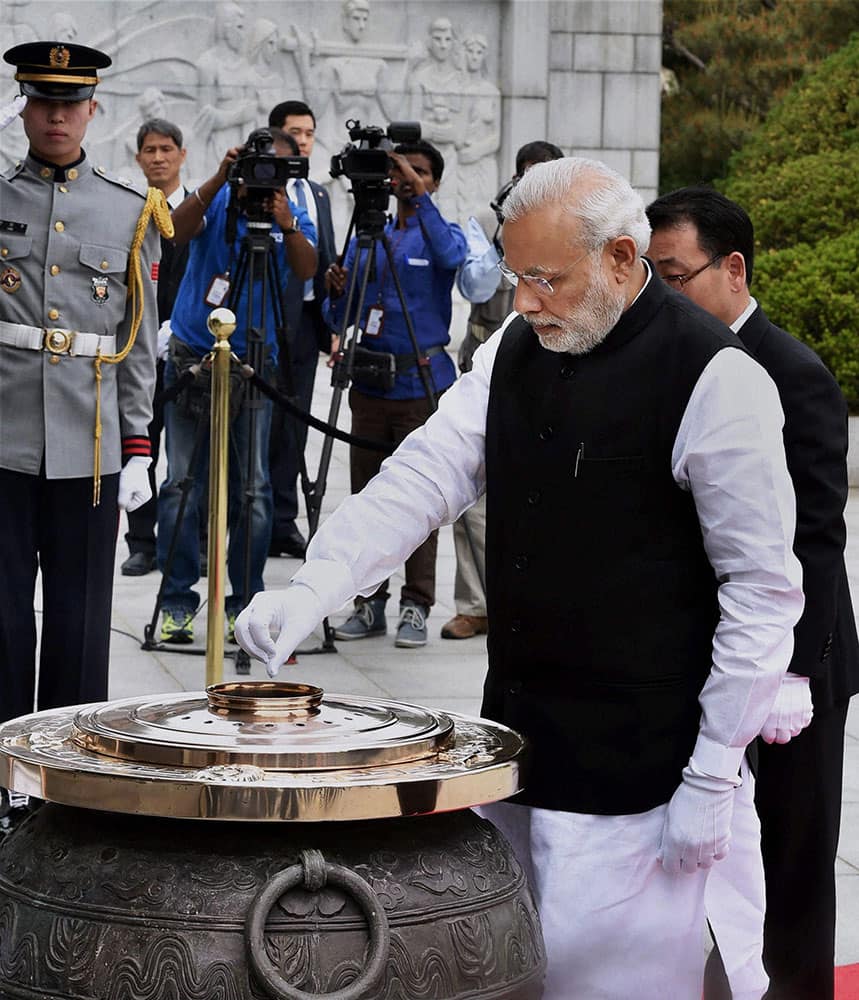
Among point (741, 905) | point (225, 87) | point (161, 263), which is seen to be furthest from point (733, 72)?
point (741, 905)

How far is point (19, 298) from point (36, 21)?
32.6 feet

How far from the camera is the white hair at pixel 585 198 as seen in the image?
2.55m

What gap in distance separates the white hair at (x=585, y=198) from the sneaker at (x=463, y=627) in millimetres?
4426

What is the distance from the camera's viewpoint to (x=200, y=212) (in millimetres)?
6406

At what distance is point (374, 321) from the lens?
6.64 meters

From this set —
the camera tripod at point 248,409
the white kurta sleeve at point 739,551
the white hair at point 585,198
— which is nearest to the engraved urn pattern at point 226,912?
the white kurta sleeve at point 739,551

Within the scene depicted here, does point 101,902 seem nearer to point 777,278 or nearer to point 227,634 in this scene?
point 227,634

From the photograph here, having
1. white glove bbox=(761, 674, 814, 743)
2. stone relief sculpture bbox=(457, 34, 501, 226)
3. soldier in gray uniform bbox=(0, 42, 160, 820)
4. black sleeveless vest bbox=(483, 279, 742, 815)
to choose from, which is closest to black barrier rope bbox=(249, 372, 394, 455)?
soldier in gray uniform bbox=(0, 42, 160, 820)

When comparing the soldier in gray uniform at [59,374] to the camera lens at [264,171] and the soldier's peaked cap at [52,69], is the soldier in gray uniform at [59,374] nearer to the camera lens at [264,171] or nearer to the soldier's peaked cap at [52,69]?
the soldier's peaked cap at [52,69]

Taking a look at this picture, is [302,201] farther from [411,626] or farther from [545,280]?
[545,280]

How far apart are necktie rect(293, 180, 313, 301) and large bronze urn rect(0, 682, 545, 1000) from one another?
5.52 meters

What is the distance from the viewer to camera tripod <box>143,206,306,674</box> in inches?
244

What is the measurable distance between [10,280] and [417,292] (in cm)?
257

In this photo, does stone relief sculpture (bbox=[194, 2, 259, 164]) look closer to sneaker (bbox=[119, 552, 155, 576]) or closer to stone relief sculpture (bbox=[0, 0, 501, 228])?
stone relief sculpture (bbox=[0, 0, 501, 228])
